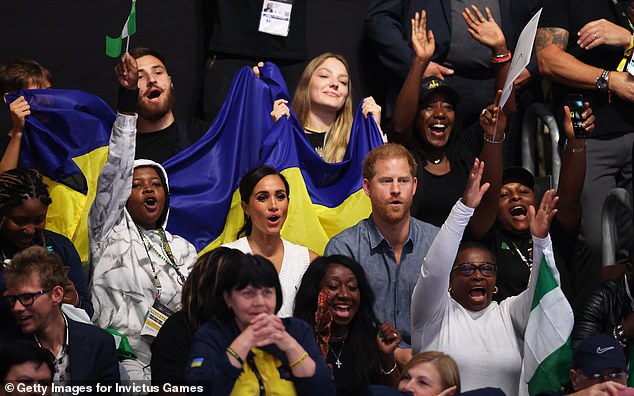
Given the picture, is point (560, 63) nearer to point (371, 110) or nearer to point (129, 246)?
point (371, 110)

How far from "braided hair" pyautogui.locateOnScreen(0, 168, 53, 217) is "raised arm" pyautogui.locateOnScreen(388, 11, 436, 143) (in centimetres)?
217

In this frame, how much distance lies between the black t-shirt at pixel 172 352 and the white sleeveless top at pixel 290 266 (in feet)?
3.09

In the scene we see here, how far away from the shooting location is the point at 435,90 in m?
6.83

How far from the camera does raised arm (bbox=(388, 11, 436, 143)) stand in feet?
22.2

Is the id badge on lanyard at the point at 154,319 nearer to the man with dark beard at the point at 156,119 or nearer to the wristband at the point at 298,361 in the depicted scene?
the wristband at the point at 298,361

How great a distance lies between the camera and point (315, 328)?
16.7ft

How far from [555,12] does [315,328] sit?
2778 millimetres

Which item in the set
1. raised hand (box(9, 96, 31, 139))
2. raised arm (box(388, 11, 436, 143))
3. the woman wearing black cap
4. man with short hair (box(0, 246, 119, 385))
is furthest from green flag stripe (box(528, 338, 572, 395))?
raised hand (box(9, 96, 31, 139))

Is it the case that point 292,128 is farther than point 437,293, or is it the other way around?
point 292,128

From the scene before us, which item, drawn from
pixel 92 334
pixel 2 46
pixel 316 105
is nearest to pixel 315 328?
pixel 92 334

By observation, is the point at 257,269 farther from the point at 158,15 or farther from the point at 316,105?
the point at 158,15

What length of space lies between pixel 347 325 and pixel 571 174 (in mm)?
1779

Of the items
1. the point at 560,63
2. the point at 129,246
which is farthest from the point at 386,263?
the point at 560,63

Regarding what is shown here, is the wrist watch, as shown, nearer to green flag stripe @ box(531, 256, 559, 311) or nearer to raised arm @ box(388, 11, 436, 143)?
raised arm @ box(388, 11, 436, 143)
